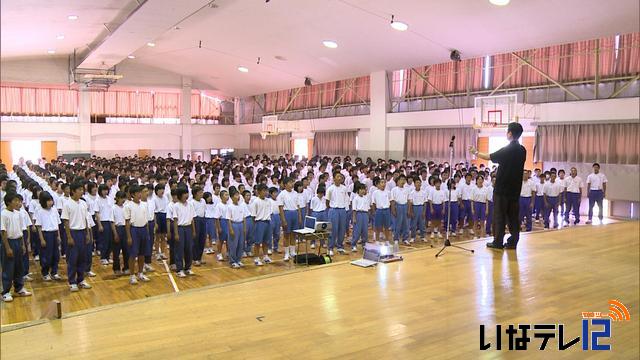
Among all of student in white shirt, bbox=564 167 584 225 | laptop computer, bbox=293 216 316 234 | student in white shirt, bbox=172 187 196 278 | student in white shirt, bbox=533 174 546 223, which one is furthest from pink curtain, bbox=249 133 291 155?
student in white shirt, bbox=172 187 196 278

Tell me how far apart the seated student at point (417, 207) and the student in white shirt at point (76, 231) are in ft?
18.5

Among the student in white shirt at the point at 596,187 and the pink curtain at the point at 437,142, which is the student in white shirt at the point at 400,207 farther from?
the pink curtain at the point at 437,142

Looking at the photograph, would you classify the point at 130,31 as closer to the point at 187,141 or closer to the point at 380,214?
the point at 380,214

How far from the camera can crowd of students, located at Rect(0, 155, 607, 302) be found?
21.1ft

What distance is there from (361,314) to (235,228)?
14.7 ft

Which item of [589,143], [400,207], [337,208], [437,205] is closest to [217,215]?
[337,208]

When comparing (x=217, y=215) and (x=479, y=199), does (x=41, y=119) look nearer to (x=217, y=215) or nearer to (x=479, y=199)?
(x=217, y=215)

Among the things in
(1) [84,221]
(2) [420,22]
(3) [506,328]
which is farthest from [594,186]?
(1) [84,221]

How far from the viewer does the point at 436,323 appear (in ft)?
10.6

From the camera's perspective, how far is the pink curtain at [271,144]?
22.9 m

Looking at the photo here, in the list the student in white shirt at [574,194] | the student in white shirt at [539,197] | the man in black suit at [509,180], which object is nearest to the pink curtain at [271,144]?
the student in white shirt at [539,197]

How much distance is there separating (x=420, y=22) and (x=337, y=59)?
4588 mm

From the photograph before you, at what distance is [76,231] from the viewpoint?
20.8 ft

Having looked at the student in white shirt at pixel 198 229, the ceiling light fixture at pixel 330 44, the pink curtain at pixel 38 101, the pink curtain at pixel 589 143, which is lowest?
the student in white shirt at pixel 198 229
